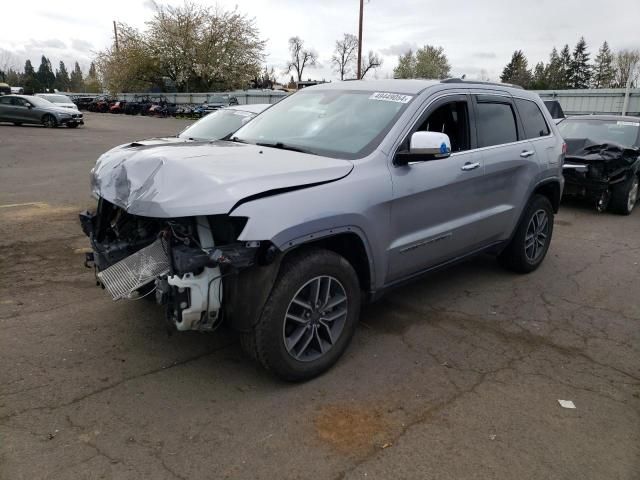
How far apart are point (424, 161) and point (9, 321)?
3426mm

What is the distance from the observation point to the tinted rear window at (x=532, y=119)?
201 inches

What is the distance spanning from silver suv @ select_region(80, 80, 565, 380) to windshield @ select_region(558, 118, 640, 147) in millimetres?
5359

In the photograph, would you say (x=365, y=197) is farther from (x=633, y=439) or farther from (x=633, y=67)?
(x=633, y=67)

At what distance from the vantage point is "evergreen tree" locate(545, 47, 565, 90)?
77312mm

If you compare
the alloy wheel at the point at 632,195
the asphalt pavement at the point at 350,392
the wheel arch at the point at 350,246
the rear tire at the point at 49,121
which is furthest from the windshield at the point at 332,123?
the rear tire at the point at 49,121

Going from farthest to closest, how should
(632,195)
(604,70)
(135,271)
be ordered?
(604,70), (632,195), (135,271)

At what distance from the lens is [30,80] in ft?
308

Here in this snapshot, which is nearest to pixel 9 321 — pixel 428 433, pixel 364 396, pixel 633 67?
pixel 364 396

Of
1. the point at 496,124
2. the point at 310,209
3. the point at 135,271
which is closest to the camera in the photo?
the point at 310,209

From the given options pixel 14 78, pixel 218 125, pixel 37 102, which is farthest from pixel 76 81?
pixel 218 125

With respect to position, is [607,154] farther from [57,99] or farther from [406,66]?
[406,66]

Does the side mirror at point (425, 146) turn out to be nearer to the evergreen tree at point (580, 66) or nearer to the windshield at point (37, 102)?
the windshield at point (37, 102)

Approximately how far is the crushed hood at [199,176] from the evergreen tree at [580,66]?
88.6 m

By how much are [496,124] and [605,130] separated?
5.96 m
